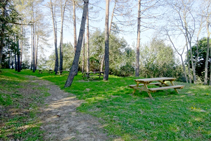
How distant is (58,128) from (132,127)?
157cm

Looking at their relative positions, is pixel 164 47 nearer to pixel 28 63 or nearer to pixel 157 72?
pixel 157 72

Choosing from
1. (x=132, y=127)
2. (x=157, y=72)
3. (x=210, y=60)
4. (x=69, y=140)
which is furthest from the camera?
(x=210, y=60)

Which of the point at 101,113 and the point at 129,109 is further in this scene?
the point at 129,109

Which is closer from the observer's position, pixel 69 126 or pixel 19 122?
pixel 69 126

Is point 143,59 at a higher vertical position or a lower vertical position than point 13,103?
higher

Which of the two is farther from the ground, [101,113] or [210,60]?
[210,60]

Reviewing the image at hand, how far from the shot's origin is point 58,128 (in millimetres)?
2830

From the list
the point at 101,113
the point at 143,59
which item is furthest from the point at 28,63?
the point at 101,113

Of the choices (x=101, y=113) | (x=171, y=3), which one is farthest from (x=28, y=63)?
(x=101, y=113)

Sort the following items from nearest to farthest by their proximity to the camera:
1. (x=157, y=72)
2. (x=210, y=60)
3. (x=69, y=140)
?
1. (x=69, y=140)
2. (x=157, y=72)
3. (x=210, y=60)

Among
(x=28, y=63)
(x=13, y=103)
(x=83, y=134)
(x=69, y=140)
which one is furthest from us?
(x=28, y=63)

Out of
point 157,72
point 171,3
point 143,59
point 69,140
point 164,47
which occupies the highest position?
point 171,3

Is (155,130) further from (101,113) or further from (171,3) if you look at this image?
(171,3)

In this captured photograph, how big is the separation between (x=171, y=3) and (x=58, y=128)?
617 inches
